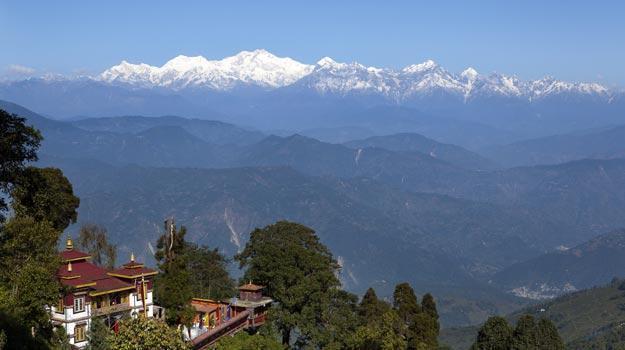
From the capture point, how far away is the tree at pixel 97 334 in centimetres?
4036

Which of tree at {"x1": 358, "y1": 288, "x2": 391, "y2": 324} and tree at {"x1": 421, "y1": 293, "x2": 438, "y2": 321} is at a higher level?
tree at {"x1": 358, "y1": 288, "x2": 391, "y2": 324}

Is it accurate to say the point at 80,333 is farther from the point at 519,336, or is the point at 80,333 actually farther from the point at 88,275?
the point at 519,336

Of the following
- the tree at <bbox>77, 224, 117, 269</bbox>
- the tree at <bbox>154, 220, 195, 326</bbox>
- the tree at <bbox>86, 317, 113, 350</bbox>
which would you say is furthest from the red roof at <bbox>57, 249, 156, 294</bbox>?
the tree at <bbox>77, 224, 117, 269</bbox>

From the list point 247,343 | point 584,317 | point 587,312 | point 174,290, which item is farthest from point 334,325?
point 587,312

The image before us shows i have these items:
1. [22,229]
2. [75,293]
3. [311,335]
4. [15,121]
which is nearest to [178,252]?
[75,293]

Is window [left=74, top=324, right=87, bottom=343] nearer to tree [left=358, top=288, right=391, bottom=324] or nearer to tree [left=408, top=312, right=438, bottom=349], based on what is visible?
tree [left=358, top=288, right=391, bottom=324]

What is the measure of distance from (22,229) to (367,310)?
30700 mm

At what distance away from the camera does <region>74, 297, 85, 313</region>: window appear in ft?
Answer: 144

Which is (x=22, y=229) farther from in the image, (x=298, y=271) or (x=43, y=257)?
(x=298, y=271)

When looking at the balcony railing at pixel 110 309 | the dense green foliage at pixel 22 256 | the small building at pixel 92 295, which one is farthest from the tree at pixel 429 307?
the dense green foliage at pixel 22 256

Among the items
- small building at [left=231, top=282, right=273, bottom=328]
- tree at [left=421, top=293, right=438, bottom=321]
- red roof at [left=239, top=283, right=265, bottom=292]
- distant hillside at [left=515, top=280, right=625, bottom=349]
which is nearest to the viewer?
small building at [left=231, top=282, right=273, bottom=328]

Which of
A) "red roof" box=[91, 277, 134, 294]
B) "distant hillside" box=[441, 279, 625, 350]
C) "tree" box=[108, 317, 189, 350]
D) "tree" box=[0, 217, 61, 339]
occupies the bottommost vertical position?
"distant hillside" box=[441, 279, 625, 350]

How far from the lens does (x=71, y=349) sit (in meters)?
41.7

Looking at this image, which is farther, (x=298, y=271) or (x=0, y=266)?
(x=298, y=271)
